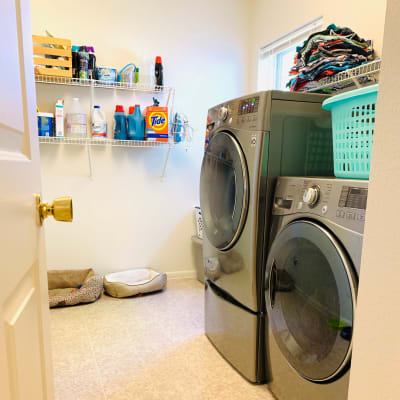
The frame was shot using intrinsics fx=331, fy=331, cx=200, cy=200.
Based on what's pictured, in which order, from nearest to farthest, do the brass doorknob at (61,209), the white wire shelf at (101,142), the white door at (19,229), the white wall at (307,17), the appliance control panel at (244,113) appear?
1. the white door at (19,229)
2. the brass doorknob at (61,209)
3. the appliance control panel at (244,113)
4. the white wall at (307,17)
5. the white wire shelf at (101,142)

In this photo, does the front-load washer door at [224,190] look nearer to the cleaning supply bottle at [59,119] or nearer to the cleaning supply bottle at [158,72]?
the cleaning supply bottle at [158,72]

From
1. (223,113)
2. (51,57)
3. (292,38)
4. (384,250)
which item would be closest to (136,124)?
(51,57)

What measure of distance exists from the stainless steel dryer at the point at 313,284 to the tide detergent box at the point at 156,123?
4.32 ft

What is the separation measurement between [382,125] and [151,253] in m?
2.45

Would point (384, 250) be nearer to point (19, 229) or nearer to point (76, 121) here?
point (19, 229)

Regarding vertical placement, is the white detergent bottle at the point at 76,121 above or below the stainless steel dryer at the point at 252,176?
above

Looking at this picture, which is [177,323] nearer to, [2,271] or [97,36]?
[2,271]

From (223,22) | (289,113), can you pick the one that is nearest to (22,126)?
(289,113)

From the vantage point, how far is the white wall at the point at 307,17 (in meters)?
1.71

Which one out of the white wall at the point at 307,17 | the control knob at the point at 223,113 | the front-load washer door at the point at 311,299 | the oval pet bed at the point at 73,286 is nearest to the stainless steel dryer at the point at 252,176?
the control knob at the point at 223,113

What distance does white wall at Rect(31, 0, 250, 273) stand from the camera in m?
2.43

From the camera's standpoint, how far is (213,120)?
1.79 metres

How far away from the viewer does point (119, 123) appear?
246 cm

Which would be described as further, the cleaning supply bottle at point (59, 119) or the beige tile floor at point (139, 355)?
the cleaning supply bottle at point (59, 119)
